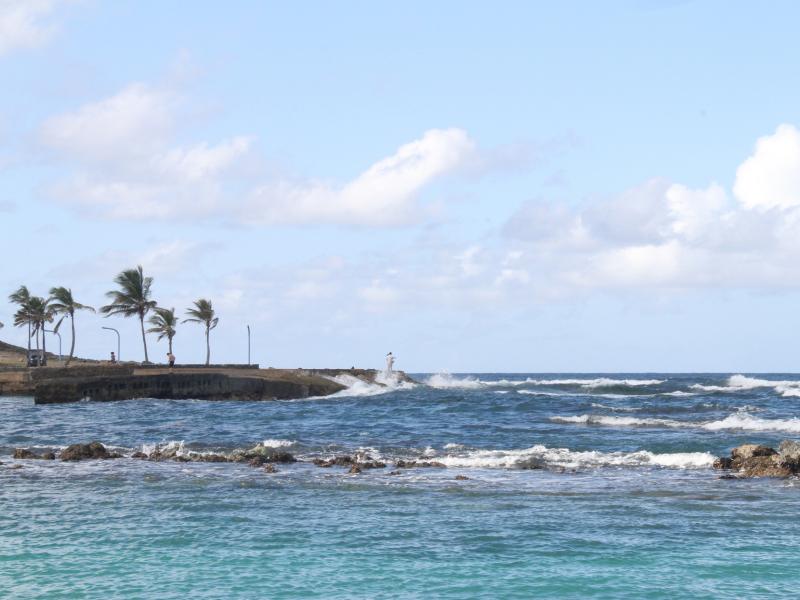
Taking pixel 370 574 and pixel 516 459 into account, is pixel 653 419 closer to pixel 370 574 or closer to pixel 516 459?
pixel 516 459

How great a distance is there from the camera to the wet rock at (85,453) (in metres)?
29.3

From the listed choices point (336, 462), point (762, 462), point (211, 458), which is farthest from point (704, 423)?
point (211, 458)

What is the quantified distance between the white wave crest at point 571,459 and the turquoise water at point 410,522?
12cm

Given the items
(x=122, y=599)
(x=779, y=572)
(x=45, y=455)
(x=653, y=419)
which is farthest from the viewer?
(x=653, y=419)

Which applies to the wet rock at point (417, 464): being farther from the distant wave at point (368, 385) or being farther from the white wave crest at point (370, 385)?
Result: the white wave crest at point (370, 385)

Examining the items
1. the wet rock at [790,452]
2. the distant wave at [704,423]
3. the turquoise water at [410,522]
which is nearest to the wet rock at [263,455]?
the turquoise water at [410,522]

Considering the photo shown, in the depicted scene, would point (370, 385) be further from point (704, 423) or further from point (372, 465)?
point (372, 465)

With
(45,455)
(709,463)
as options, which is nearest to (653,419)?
(709,463)

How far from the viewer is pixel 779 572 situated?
1365 cm

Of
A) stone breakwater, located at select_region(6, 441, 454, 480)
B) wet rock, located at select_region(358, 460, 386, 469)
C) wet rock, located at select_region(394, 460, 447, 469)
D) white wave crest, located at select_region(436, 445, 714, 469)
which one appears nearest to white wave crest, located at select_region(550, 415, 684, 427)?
white wave crest, located at select_region(436, 445, 714, 469)

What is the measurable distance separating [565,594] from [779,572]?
369cm

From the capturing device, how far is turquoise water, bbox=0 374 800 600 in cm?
1317

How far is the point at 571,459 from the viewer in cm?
2867

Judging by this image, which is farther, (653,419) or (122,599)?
(653,419)
